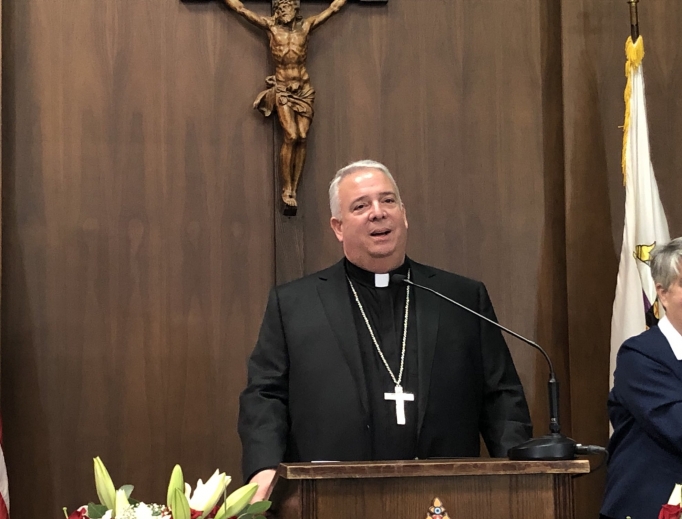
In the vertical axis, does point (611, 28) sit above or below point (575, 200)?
above

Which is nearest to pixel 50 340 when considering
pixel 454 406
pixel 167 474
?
pixel 167 474

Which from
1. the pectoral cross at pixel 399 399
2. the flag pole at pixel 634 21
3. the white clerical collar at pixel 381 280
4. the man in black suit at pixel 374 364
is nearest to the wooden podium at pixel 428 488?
the man in black suit at pixel 374 364

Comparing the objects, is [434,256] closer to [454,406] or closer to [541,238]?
[541,238]

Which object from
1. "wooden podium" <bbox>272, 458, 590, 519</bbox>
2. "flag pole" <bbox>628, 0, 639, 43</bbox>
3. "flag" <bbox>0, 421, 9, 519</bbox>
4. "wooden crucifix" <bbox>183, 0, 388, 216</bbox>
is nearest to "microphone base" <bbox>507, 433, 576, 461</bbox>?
"wooden podium" <bbox>272, 458, 590, 519</bbox>

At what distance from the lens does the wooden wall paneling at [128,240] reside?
4.90m

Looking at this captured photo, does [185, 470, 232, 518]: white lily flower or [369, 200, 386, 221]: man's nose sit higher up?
[369, 200, 386, 221]: man's nose

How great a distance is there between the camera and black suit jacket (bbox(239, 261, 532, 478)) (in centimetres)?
371

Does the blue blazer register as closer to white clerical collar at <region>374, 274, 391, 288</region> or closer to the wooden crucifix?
white clerical collar at <region>374, 274, 391, 288</region>

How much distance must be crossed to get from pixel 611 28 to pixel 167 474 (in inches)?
119

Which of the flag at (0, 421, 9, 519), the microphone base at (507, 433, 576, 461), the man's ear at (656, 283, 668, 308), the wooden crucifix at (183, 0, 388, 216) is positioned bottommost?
the flag at (0, 421, 9, 519)

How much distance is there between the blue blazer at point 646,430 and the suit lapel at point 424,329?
69 centimetres

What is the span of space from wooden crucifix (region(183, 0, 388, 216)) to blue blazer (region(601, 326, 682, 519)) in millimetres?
1878

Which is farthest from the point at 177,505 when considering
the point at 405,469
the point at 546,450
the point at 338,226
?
the point at 338,226

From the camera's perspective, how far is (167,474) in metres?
4.95
